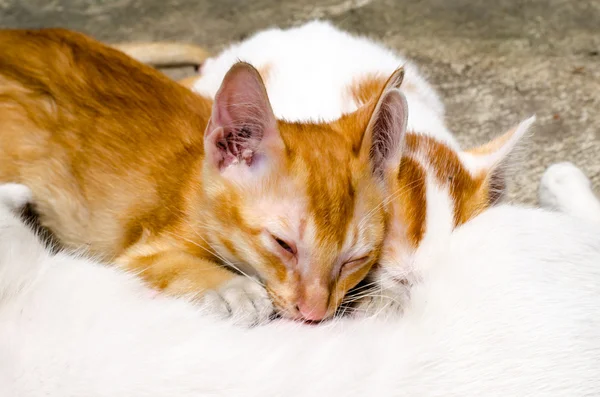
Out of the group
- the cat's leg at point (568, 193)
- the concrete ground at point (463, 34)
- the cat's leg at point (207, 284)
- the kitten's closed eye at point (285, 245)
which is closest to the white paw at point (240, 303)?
the cat's leg at point (207, 284)

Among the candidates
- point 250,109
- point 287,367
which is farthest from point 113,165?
point 287,367

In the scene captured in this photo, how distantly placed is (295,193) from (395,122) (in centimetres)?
29

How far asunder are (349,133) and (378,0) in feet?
7.01

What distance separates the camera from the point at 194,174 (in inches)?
68.9

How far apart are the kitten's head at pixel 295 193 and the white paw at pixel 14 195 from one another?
518mm

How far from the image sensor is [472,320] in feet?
4.25

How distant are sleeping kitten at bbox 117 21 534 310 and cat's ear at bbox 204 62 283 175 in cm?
30

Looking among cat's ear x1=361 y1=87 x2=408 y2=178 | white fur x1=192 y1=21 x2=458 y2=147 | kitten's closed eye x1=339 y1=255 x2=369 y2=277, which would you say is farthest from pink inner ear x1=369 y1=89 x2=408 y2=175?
white fur x1=192 y1=21 x2=458 y2=147

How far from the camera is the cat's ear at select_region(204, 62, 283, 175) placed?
4.76 ft

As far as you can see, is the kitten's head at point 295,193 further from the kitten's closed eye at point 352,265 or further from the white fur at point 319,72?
the white fur at point 319,72

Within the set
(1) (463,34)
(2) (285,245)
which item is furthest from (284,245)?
(1) (463,34)

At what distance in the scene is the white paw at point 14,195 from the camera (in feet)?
5.55

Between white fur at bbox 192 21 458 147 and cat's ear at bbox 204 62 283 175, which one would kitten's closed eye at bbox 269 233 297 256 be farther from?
white fur at bbox 192 21 458 147

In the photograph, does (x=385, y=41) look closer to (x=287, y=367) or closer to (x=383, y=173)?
(x=383, y=173)
